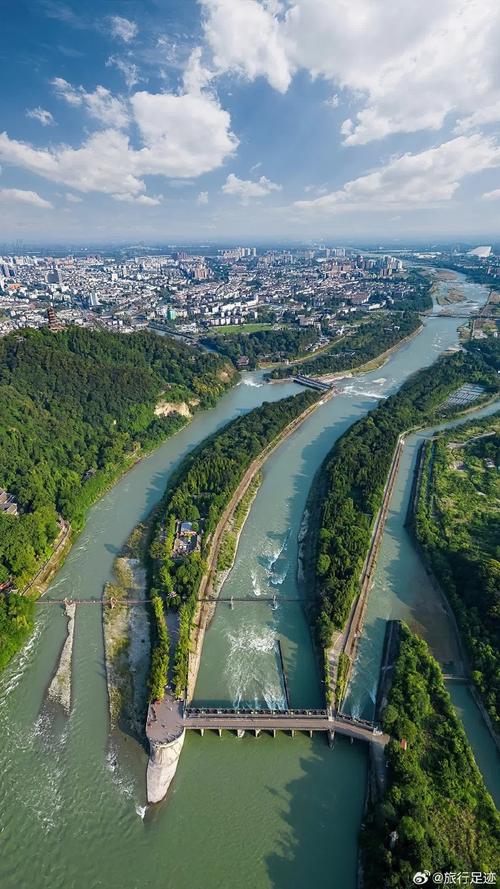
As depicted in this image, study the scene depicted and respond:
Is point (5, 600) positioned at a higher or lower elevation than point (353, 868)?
higher

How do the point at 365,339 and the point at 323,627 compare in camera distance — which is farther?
the point at 365,339

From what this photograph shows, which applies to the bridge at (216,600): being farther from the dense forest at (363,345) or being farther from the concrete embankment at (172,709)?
the dense forest at (363,345)

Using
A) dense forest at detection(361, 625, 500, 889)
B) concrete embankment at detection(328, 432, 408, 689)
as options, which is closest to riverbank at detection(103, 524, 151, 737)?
concrete embankment at detection(328, 432, 408, 689)

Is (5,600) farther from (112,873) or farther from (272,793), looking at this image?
(272,793)

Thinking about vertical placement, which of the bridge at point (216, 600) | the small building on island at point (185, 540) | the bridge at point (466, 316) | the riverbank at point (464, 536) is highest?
the bridge at point (466, 316)

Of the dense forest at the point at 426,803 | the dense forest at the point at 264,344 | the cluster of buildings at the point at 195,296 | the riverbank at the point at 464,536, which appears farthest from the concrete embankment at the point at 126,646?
the dense forest at the point at 264,344

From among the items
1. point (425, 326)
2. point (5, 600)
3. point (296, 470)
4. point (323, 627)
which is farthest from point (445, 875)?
point (425, 326)
